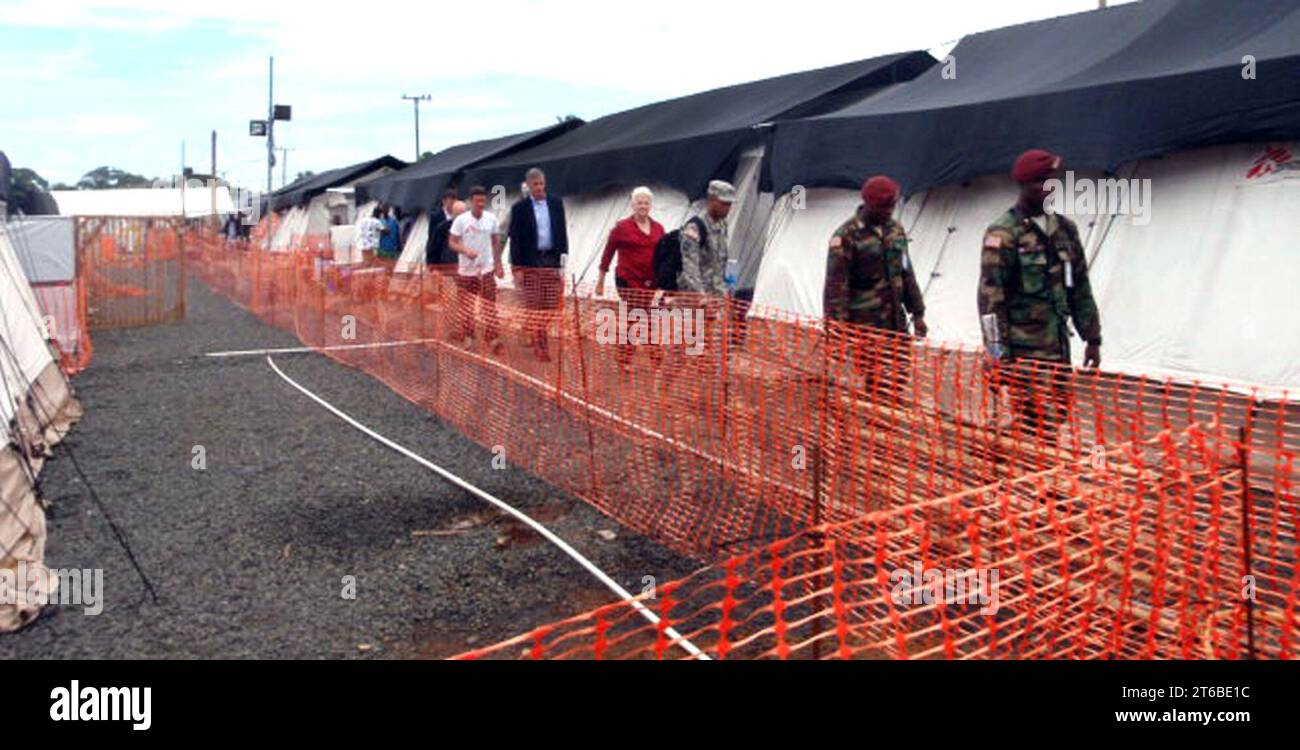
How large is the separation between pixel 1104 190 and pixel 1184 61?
1126 mm

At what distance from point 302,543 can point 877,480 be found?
9.73 feet

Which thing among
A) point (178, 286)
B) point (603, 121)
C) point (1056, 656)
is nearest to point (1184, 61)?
point (1056, 656)

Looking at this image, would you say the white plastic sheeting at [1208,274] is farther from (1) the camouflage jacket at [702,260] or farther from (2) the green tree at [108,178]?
(2) the green tree at [108,178]

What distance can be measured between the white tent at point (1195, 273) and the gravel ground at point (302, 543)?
7.56ft

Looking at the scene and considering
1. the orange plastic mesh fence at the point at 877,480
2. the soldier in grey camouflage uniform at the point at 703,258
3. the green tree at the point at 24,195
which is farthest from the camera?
the green tree at the point at 24,195

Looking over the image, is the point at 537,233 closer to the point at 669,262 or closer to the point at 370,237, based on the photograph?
the point at 669,262

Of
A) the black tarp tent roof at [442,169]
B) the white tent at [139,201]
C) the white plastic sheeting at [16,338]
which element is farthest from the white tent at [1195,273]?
the white tent at [139,201]

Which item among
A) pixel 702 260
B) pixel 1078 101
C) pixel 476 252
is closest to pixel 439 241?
pixel 476 252

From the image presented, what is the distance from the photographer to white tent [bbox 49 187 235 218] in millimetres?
84544

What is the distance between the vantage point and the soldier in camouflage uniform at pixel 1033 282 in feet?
19.4

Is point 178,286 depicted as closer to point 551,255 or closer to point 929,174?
point 551,255

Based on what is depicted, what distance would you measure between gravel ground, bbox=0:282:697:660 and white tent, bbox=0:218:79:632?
0.47 ft

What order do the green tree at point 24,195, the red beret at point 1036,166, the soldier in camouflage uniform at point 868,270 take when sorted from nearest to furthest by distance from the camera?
1. the red beret at point 1036,166
2. the soldier in camouflage uniform at point 868,270
3. the green tree at point 24,195

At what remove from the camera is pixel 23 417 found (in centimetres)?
848
